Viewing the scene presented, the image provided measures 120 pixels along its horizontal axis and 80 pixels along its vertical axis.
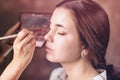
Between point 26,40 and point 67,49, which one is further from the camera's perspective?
point 67,49

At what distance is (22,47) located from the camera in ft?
2.87

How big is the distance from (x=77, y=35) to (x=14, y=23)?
36 centimetres

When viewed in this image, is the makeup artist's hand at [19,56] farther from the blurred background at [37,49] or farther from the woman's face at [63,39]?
the blurred background at [37,49]

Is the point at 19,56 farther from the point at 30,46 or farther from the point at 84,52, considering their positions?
the point at 84,52

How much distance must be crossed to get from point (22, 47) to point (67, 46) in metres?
0.18

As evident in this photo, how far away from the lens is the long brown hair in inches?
37.7

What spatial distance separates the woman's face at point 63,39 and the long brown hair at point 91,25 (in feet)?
0.07

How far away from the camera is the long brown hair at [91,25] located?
96cm

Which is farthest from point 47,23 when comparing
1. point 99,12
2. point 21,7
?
point 99,12

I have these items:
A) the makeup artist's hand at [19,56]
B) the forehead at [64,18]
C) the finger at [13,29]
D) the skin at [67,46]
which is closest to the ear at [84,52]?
the skin at [67,46]

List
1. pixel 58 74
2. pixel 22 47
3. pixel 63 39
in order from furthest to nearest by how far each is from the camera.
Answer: pixel 58 74 < pixel 63 39 < pixel 22 47

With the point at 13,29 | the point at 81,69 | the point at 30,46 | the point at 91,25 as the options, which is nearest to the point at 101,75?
the point at 81,69

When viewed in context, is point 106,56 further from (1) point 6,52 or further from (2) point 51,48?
(1) point 6,52

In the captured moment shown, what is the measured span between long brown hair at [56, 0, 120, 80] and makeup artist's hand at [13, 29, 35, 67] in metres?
0.19
